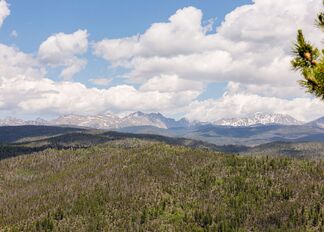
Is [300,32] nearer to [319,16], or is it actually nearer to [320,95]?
[319,16]

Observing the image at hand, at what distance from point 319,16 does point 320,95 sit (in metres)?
4.24

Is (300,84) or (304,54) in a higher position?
(304,54)

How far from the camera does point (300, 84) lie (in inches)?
971

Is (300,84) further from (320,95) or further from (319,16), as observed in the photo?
(319,16)

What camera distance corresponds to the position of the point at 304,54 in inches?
976

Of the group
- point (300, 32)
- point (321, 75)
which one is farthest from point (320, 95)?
point (300, 32)

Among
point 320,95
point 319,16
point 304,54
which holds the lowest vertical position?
point 320,95

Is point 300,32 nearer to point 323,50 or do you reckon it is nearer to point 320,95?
point 323,50

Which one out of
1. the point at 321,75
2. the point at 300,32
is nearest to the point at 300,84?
the point at 321,75

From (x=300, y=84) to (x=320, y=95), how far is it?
1386 mm

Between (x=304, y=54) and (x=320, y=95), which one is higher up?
(x=304, y=54)

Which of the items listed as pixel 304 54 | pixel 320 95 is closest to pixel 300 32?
pixel 304 54

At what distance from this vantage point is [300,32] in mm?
24188

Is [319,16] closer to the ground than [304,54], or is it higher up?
higher up
